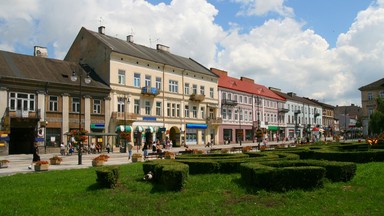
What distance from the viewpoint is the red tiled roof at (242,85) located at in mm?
65375

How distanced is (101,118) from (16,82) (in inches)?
405

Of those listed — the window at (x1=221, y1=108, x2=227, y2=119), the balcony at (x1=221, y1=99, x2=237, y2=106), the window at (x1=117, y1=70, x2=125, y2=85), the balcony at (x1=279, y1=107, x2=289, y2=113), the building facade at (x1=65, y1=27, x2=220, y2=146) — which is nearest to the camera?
the building facade at (x1=65, y1=27, x2=220, y2=146)

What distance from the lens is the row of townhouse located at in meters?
37.1

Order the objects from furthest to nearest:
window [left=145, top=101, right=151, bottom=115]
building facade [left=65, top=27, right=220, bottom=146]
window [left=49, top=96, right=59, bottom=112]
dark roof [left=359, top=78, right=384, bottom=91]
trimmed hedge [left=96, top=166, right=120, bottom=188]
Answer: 1. dark roof [left=359, top=78, right=384, bottom=91]
2. window [left=145, top=101, right=151, bottom=115]
3. building facade [left=65, top=27, right=220, bottom=146]
4. window [left=49, top=96, right=59, bottom=112]
5. trimmed hedge [left=96, top=166, right=120, bottom=188]

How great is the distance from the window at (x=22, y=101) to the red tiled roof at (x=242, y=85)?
3219cm

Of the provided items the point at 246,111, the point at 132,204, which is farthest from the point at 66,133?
the point at 246,111

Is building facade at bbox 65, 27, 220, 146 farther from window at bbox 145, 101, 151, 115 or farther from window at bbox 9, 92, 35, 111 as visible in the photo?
window at bbox 9, 92, 35, 111

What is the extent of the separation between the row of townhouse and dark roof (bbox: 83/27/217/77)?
21 centimetres

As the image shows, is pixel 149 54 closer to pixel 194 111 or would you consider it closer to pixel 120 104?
pixel 120 104

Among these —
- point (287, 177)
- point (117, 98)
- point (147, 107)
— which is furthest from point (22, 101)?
point (287, 177)

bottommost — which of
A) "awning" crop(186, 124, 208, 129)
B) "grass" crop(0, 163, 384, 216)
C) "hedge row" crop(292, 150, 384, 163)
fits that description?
"grass" crop(0, 163, 384, 216)

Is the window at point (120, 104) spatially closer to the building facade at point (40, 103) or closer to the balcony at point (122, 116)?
the balcony at point (122, 116)

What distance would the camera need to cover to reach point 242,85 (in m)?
70.8

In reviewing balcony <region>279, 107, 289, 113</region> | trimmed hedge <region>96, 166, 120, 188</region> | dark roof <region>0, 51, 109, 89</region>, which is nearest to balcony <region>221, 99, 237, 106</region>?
balcony <region>279, 107, 289, 113</region>
